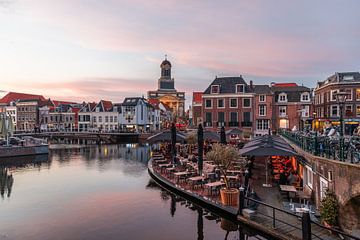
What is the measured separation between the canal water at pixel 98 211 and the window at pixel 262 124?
36.5 metres

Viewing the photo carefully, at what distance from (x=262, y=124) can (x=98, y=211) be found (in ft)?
151

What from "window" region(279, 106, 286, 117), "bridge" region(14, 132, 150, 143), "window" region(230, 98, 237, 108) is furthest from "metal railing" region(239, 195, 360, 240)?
"bridge" region(14, 132, 150, 143)

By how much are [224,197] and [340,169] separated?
5743 millimetres

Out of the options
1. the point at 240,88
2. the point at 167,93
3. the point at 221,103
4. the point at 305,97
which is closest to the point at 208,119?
the point at 221,103

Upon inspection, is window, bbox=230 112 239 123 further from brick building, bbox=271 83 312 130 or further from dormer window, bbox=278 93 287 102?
dormer window, bbox=278 93 287 102

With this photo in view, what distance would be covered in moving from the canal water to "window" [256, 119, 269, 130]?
1435 inches

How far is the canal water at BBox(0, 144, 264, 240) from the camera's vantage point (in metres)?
12.5

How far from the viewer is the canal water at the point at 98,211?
12547 millimetres

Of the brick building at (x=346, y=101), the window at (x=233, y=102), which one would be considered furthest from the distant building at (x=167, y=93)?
the brick building at (x=346, y=101)

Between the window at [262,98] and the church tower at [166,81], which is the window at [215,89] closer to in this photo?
the window at [262,98]

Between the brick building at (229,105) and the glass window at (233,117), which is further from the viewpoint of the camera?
the glass window at (233,117)

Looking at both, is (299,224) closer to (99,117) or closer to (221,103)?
(221,103)

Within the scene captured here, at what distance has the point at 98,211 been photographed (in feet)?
51.2

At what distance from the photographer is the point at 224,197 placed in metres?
14.4
